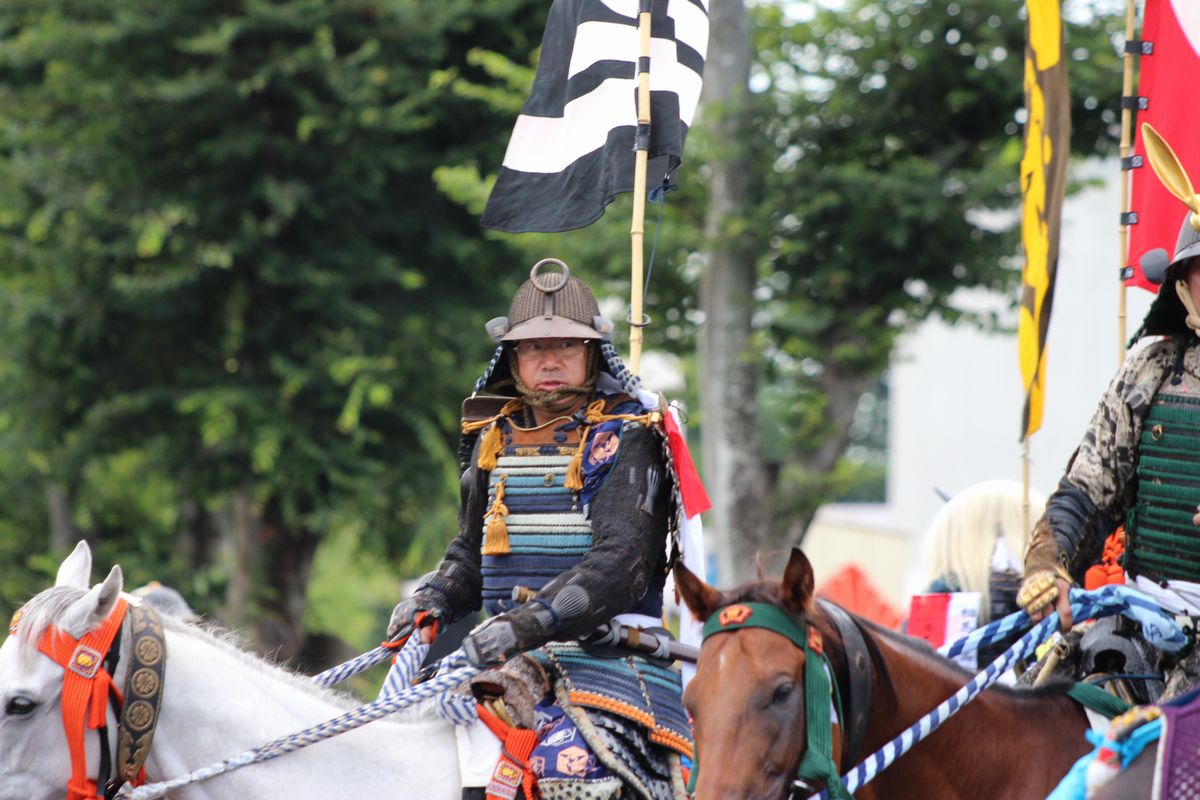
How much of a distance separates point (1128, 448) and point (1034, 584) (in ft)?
2.04

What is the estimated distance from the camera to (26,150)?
1309 centimetres

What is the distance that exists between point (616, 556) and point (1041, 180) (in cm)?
286

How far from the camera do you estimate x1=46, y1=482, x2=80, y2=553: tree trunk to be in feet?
46.5

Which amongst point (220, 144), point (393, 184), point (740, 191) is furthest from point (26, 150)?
point (740, 191)

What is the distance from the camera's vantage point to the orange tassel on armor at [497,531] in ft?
14.6

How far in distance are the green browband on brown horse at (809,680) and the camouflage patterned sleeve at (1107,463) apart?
105 centimetres

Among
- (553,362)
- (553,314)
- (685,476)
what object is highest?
(553,314)

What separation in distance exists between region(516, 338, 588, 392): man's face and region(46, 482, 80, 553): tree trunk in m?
10.8

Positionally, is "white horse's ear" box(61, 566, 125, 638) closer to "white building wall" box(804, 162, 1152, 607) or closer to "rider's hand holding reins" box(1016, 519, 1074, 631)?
"rider's hand holding reins" box(1016, 519, 1074, 631)

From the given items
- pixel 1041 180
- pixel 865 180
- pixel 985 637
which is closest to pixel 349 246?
pixel 865 180

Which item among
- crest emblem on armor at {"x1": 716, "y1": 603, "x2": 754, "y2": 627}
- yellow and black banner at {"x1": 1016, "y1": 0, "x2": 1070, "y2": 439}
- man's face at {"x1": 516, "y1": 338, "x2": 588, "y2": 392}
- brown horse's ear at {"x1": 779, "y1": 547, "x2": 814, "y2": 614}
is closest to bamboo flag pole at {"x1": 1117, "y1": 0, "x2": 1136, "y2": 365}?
yellow and black banner at {"x1": 1016, "y1": 0, "x2": 1070, "y2": 439}

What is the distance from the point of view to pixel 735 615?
3.26 m

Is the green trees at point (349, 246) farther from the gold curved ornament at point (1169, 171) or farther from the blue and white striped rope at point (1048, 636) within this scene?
the blue and white striped rope at point (1048, 636)

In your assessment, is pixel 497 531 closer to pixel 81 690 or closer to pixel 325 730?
pixel 325 730
